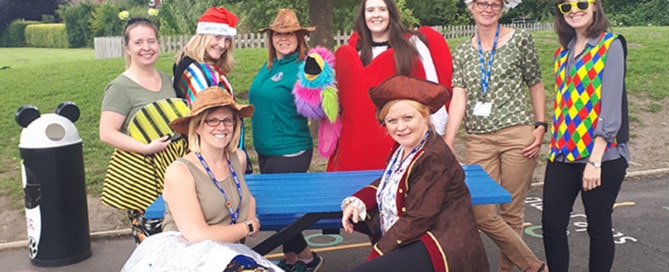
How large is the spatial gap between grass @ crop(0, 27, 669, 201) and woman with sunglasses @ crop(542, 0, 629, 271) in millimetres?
4836

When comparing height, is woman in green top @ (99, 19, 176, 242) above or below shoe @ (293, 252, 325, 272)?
above

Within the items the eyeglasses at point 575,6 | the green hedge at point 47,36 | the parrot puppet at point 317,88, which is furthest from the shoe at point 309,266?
the green hedge at point 47,36

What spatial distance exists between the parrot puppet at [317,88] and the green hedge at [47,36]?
130 ft

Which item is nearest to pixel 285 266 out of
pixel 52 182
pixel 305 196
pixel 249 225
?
pixel 305 196

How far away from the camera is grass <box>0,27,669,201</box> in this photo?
24.9 ft

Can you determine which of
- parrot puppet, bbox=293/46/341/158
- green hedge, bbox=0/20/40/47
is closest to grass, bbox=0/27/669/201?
parrot puppet, bbox=293/46/341/158

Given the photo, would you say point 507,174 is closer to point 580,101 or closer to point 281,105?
point 580,101

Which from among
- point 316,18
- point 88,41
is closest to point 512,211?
point 316,18

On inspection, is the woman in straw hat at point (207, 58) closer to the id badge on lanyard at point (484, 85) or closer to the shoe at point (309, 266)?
the shoe at point (309, 266)

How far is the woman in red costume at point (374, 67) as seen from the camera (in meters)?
3.88

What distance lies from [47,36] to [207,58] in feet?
138

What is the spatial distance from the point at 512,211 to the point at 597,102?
98cm

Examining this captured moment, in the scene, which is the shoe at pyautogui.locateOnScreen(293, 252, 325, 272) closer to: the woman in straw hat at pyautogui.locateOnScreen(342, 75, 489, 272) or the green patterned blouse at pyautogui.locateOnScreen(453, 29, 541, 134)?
the green patterned blouse at pyautogui.locateOnScreen(453, 29, 541, 134)

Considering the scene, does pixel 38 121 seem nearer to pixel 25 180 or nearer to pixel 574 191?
pixel 25 180
